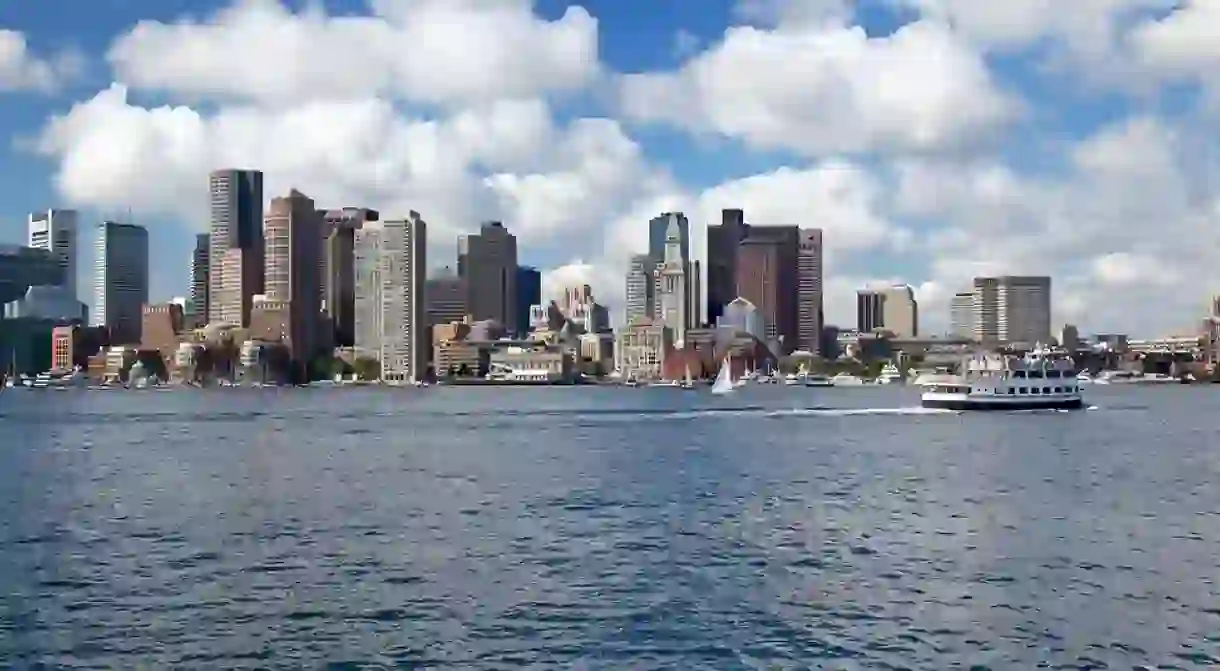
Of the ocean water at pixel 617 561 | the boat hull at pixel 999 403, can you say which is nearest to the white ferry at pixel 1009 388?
the boat hull at pixel 999 403

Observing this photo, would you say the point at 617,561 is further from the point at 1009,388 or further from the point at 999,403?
the point at 1009,388

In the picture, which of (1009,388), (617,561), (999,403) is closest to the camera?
(617,561)

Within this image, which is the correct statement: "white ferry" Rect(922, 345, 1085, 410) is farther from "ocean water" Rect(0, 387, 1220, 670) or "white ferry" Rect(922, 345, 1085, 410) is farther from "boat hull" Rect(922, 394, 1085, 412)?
"ocean water" Rect(0, 387, 1220, 670)

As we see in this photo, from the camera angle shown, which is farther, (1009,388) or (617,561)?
(1009,388)

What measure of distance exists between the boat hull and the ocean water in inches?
2098

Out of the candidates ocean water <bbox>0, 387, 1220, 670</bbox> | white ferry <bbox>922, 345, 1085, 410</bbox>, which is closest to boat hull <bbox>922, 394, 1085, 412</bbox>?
white ferry <bbox>922, 345, 1085, 410</bbox>

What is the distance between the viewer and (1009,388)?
139m

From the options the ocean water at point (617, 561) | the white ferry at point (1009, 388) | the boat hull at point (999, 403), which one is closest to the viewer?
the ocean water at point (617, 561)

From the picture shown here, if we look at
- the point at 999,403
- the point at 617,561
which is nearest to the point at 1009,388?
the point at 999,403

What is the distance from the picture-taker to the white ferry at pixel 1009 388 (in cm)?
13875

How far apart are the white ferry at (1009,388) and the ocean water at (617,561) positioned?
5400 centimetres

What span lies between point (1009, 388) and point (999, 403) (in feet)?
8.18

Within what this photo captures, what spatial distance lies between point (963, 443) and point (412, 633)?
68.4m

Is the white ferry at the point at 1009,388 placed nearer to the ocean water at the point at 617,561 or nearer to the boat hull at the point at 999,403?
the boat hull at the point at 999,403
